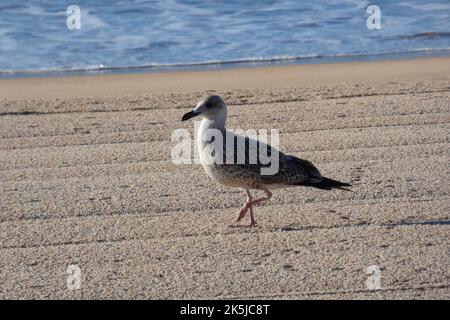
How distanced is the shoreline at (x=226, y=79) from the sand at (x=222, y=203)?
0.82 m

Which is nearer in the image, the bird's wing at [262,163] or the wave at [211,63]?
the bird's wing at [262,163]

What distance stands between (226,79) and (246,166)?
6512 mm

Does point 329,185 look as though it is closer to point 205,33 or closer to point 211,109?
point 211,109

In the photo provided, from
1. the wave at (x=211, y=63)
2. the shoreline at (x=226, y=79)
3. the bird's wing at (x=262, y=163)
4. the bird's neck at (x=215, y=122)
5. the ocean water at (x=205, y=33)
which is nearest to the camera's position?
the bird's wing at (x=262, y=163)

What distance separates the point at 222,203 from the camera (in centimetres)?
661

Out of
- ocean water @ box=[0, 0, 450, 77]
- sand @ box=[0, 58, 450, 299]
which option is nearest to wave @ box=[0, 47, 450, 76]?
ocean water @ box=[0, 0, 450, 77]

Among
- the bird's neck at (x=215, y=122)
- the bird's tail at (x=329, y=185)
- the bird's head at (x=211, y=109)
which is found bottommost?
the bird's tail at (x=329, y=185)

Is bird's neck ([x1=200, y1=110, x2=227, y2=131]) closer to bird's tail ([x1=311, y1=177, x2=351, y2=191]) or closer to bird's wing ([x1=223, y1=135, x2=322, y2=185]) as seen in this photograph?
bird's wing ([x1=223, y1=135, x2=322, y2=185])

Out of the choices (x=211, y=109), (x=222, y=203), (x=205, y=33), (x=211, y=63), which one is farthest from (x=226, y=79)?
(x=211, y=109)

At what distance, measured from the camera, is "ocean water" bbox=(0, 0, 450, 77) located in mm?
14430

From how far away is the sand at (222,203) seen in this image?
5148 mm

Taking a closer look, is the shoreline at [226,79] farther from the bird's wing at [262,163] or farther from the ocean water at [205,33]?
the bird's wing at [262,163]

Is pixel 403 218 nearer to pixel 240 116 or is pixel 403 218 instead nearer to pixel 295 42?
pixel 240 116

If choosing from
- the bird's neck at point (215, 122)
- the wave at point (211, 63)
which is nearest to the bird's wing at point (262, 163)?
the bird's neck at point (215, 122)
